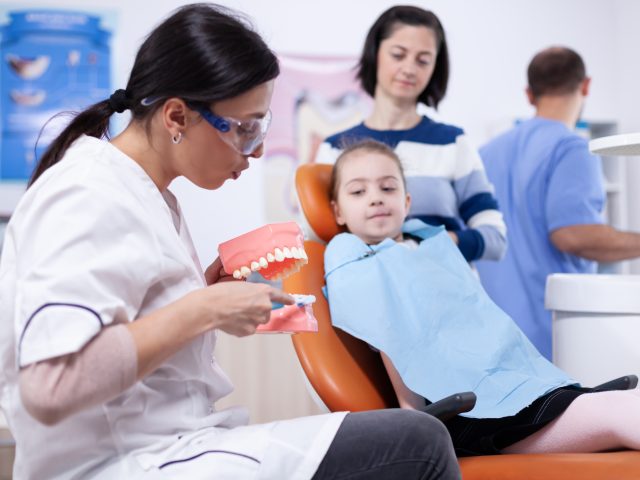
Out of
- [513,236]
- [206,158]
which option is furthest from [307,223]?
[513,236]

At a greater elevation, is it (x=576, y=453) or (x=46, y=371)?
(x=46, y=371)

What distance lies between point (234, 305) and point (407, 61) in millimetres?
1325

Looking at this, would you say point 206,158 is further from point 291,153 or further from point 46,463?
point 291,153

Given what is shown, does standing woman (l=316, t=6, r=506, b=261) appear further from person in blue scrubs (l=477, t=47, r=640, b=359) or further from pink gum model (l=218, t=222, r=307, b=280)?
pink gum model (l=218, t=222, r=307, b=280)

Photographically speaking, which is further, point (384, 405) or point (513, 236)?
point (513, 236)

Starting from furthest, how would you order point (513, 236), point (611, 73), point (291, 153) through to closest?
1. point (611, 73)
2. point (291, 153)
3. point (513, 236)

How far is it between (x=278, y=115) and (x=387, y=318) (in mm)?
2148

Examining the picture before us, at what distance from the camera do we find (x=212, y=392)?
3.83 feet

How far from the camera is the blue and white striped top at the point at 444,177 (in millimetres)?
2105

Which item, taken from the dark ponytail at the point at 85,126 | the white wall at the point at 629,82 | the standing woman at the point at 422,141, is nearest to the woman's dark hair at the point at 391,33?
Answer: the standing woman at the point at 422,141

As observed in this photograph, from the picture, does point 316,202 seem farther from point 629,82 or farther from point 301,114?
point 629,82

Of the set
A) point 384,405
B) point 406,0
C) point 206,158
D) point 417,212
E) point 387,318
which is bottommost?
point 384,405

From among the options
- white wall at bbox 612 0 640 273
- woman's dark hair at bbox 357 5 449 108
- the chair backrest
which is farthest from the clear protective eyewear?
white wall at bbox 612 0 640 273

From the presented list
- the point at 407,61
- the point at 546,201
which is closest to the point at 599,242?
the point at 546,201
